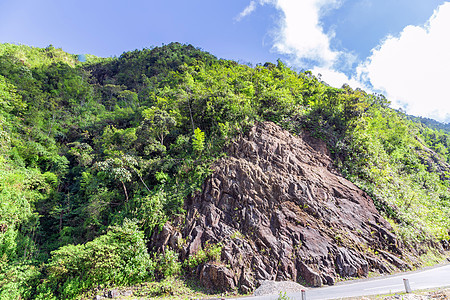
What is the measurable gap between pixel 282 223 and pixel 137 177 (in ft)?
39.5

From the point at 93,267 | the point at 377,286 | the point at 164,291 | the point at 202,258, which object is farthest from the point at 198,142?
the point at 377,286

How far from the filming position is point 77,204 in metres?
18.1

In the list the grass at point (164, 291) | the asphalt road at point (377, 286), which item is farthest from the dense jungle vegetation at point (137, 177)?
the asphalt road at point (377, 286)

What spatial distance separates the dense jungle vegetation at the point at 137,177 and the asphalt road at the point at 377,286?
115 inches

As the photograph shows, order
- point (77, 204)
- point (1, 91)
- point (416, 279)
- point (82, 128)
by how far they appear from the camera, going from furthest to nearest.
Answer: point (82, 128) < point (1, 91) < point (77, 204) < point (416, 279)

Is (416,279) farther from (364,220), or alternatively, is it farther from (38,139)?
(38,139)

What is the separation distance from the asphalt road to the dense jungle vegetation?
2.91 meters

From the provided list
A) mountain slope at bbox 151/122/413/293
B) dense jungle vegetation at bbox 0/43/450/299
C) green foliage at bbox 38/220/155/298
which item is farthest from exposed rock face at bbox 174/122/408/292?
green foliage at bbox 38/220/155/298

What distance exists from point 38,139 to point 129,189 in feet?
47.0

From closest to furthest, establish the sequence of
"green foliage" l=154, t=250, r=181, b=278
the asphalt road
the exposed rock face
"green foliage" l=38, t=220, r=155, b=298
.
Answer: the asphalt road → "green foliage" l=38, t=220, r=155, b=298 → the exposed rock face → "green foliage" l=154, t=250, r=181, b=278

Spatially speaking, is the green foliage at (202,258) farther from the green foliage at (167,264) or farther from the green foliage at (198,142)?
the green foliage at (198,142)

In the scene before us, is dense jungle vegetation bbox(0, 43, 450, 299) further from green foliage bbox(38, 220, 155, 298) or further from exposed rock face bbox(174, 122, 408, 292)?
exposed rock face bbox(174, 122, 408, 292)

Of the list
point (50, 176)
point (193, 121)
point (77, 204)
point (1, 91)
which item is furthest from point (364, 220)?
point (1, 91)

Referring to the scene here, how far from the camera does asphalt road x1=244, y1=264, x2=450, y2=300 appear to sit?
397 inches
